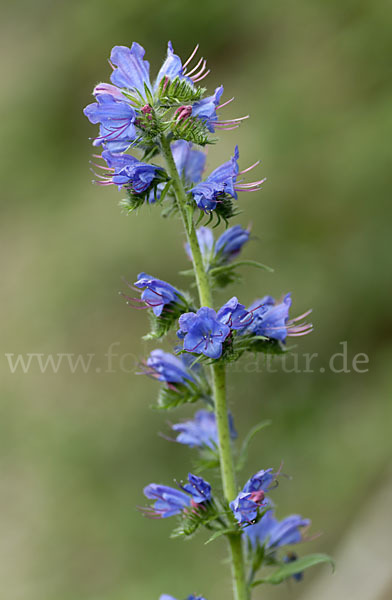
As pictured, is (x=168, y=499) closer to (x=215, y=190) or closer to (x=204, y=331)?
(x=204, y=331)

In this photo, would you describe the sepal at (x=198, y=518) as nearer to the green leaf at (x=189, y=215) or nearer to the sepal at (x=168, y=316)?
the sepal at (x=168, y=316)

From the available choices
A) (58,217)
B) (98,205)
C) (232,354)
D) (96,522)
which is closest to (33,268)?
(58,217)

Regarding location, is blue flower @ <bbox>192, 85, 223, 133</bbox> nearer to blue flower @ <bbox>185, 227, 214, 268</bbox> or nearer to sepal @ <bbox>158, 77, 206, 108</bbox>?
sepal @ <bbox>158, 77, 206, 108</bbox>

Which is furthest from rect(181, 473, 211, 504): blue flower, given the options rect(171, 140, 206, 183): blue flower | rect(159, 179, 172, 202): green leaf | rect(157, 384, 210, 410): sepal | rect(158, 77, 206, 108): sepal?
rect(158, 77, 206, 108): sepal

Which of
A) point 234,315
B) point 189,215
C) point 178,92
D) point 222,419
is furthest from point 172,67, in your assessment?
point 222,419

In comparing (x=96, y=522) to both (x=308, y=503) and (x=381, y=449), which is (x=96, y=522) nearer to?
(x=308, y=503)

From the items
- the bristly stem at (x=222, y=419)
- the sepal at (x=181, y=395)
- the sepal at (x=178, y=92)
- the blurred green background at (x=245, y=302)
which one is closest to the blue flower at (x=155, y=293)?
the bristly stem at (x=222, y=419)
